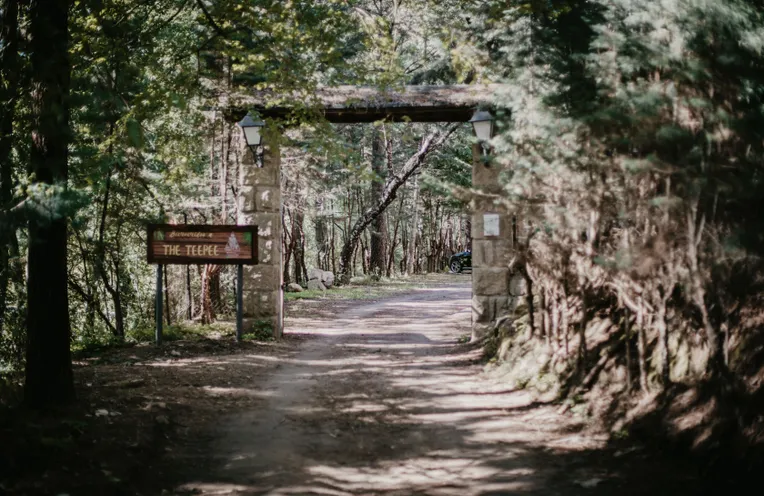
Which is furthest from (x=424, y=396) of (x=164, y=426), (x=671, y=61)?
(x=671, y=61)

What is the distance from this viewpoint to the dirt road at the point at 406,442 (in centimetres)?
412

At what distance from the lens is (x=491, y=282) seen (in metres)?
10.3

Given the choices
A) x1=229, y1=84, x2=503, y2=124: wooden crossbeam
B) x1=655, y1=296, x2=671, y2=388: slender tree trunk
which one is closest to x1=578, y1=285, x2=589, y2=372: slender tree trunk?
x1=655, y1=296, x2=671, y2=388: slender tree trunk

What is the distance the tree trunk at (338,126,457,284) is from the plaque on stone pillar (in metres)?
10.7

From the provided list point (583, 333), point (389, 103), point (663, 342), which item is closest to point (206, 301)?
point (389, 103)

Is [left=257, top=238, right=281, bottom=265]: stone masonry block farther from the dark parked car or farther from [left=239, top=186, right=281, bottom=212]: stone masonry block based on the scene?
the dark parked car

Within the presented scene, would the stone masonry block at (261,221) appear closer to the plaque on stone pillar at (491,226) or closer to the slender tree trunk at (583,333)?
the plaque on stone pillar at (491,226)

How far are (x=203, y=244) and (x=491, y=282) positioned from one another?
180 inches

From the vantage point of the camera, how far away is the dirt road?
4.12 m

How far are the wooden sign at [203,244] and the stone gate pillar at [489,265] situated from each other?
3.56 metres

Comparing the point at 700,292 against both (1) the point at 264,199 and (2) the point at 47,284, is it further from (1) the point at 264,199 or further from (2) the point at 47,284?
(1) the point at 264,199

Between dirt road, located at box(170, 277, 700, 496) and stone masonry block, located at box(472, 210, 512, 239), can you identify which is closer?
dirt road, located at box(170, 277, 700, 496)

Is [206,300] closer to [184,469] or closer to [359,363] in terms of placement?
[359,363]

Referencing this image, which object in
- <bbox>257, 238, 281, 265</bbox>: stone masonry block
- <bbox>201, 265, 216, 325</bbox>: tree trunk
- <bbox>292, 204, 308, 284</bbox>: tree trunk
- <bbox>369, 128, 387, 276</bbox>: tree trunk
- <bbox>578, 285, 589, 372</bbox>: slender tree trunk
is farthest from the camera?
<bbox>369, 128, 387, 276</bbox>: tree trunk
